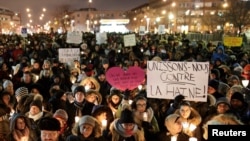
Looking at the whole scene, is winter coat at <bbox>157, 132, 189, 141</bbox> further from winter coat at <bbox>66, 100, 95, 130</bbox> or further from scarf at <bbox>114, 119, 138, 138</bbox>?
winter coat at <bbox>66, 100, 95, 130</bbox>

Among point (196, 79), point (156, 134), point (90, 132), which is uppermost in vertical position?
point (196, 79)

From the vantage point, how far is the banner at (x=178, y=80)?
20.1 feet

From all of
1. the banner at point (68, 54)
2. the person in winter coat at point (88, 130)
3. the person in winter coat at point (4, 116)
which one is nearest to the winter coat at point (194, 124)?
the person in winter coat at point (88, 130)

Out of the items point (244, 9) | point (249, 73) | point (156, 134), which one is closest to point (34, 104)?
point (156, 134)

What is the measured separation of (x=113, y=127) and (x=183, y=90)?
1.52m

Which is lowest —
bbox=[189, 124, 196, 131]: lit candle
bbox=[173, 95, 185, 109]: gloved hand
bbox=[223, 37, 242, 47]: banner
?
bbox=[189, 124, 196, 131]: lit candle

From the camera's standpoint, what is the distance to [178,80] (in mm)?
6285

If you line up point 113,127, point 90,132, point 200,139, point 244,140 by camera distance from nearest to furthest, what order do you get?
point 244,140 < point 90,132 < point 113,127 < point 200,139

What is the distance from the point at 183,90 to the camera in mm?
6203

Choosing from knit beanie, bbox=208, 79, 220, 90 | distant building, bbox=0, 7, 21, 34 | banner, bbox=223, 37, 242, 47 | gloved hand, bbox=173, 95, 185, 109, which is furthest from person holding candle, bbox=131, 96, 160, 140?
distant building, bbox=0, 7, 21, 34

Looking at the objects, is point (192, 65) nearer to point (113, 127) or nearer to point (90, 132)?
point (113, 127)

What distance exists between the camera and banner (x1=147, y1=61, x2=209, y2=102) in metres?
6.12

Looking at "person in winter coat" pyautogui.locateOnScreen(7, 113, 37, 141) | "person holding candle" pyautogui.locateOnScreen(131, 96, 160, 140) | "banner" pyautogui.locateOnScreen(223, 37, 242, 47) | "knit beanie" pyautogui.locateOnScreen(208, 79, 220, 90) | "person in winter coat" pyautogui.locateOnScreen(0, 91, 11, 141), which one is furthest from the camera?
"banner" pyautogui.locateOnScreen(223, 37, 242, 47)

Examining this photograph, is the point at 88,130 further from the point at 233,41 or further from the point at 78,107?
the point at 233,41
